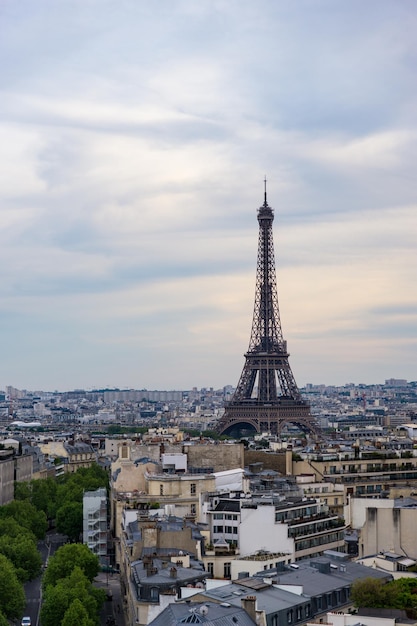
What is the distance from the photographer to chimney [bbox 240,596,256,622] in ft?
134

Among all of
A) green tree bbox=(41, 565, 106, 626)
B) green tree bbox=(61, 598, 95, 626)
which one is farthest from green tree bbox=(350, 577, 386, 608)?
green tree bbox=(41, 565, 106, 626)

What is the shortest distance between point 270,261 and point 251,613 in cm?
13972

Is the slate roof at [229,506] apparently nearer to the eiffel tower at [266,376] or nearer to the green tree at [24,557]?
the green tree at [24,557]

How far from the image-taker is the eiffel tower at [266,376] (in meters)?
174

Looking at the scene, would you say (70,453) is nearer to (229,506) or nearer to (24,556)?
(24,556)

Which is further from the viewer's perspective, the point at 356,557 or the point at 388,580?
the point at 356,557

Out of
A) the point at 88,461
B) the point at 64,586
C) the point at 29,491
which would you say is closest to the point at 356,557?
the point at 64,586

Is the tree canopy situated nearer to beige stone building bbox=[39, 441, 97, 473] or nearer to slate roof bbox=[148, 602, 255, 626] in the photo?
slate roof bbox=[148, 602, 255, 626]

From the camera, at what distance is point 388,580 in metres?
49.2

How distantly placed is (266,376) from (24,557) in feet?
358

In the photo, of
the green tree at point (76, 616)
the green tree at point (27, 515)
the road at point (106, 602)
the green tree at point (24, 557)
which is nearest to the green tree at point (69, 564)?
the road at point (106, 602)

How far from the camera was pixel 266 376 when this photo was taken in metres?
177

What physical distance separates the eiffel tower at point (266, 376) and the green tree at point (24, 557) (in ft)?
336

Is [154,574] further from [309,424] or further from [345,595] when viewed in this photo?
[309,424]
